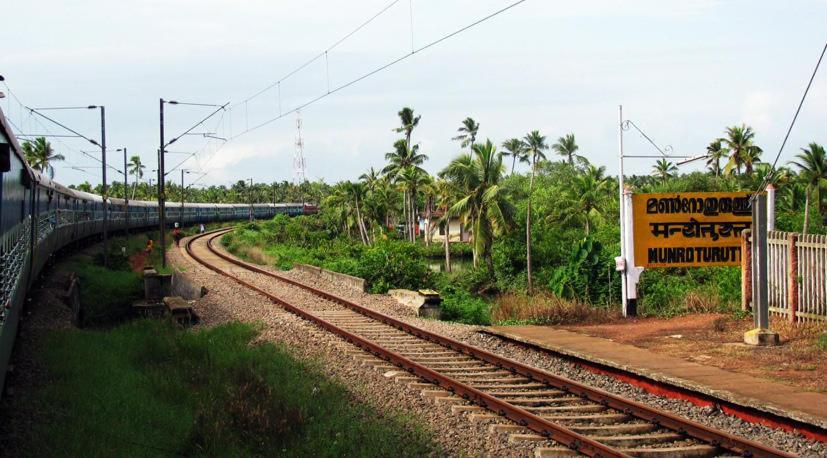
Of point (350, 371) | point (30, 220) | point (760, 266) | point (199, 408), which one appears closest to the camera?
point (199, 408)

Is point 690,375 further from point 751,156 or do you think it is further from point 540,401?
point 751,156

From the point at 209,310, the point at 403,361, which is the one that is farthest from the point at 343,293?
the point at 403,361

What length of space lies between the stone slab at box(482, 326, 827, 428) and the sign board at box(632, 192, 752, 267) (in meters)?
4.41

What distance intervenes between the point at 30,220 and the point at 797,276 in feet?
47.3

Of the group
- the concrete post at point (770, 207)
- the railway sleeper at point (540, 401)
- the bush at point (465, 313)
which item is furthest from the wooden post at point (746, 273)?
the railway sleeper at point (540, 401)

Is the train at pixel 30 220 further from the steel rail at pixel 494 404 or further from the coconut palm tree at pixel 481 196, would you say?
the coconut palm tree at pixel 481 196

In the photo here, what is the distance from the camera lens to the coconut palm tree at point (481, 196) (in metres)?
41.7

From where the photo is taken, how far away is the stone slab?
9188mm

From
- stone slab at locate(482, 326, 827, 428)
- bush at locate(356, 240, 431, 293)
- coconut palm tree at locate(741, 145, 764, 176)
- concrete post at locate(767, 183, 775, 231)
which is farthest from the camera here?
coconut palm tree at locate(741, 145, 764, 176)

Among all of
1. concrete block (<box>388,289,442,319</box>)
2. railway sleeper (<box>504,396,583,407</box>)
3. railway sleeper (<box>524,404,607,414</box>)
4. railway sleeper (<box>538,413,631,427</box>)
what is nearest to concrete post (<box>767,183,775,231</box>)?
concrete block (<box>388,289,442,319</box>)

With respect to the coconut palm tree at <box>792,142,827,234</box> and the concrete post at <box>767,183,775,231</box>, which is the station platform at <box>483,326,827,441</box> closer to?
the concrete post at <box>767,183,775,231</box>

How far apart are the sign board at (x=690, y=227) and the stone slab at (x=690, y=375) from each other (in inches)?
174

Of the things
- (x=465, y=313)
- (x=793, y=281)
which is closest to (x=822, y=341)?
(x=793, y=281)

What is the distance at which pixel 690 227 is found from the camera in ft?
61.7
